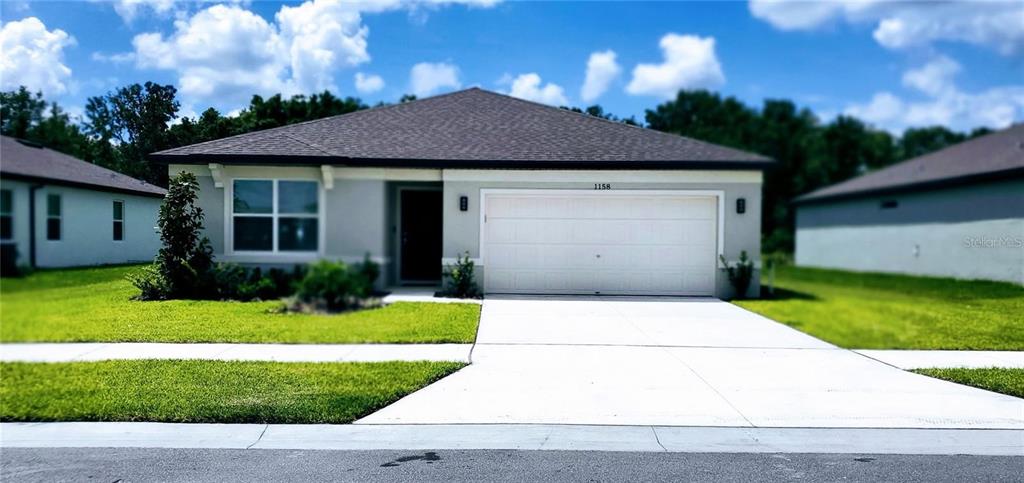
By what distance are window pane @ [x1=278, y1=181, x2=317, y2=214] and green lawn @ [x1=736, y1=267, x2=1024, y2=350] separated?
418cm

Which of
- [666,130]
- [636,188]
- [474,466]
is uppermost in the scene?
[666,130]

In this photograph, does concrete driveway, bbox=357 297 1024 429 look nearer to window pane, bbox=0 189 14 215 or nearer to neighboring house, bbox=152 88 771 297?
neighboring house, bbox=152 88 771 297

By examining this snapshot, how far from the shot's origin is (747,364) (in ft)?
26.2

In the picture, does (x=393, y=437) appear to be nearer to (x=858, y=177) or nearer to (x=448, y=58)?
(x=448, y=58)

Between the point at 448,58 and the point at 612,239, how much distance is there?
6566 millimetres

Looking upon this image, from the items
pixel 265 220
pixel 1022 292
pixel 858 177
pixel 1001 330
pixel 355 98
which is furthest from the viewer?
pixel 858 177

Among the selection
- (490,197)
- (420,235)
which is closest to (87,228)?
(420,235)

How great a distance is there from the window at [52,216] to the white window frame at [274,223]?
81cm

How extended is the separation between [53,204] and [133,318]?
1083mm

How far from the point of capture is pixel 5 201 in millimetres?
3205

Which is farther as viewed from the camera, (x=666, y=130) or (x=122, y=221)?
(x=666, y=130)

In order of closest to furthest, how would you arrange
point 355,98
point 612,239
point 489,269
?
point 355,98 → point 612,239 → point 489,269

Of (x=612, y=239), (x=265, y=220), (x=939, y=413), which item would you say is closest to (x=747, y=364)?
(x=939, y=413)

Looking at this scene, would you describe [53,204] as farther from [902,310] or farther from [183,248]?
[902,310]
